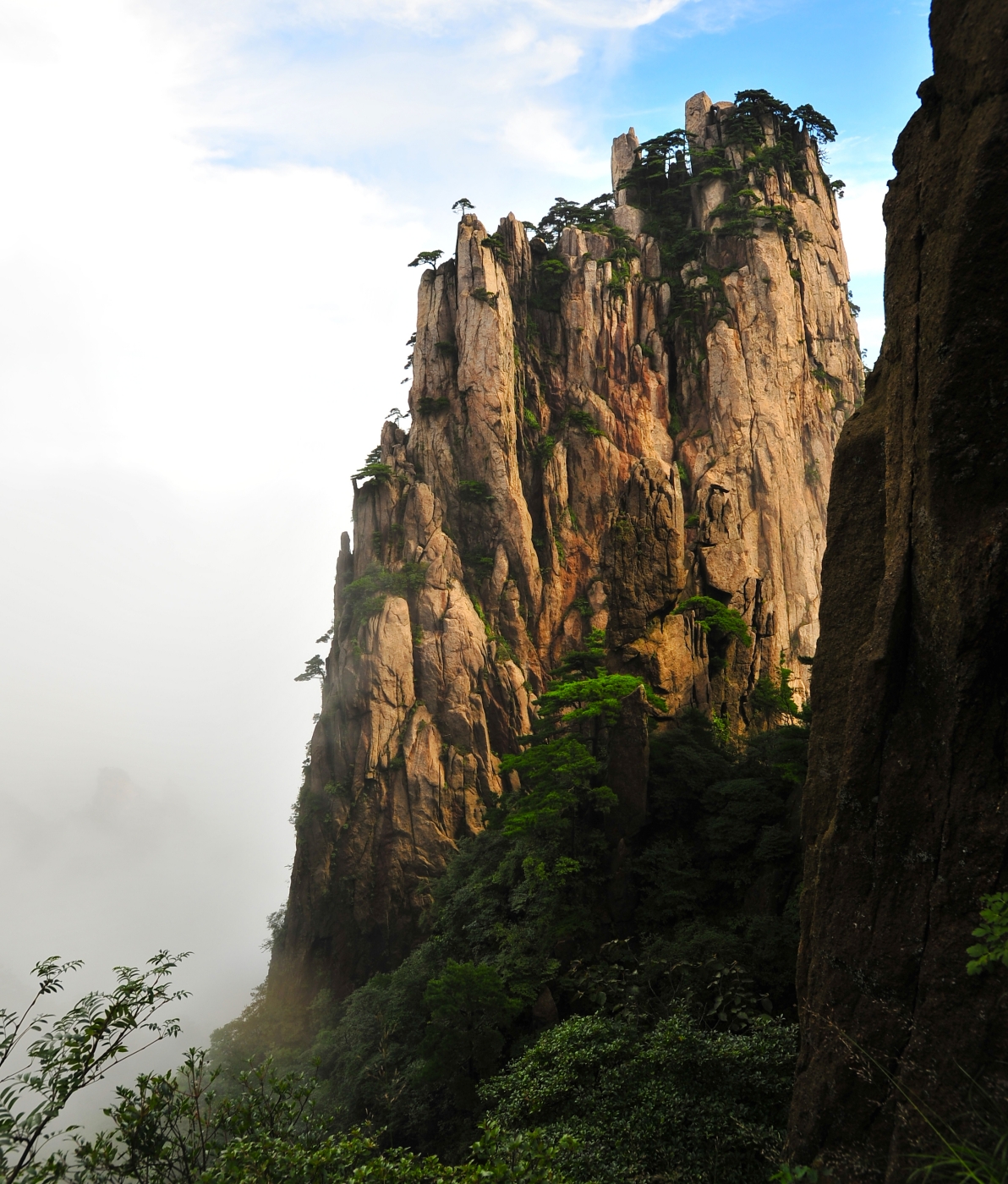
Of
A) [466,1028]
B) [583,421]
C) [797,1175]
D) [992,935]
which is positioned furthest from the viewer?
[583,421]

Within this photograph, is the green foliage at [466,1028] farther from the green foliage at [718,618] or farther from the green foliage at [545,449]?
the green foliage at [545,449]

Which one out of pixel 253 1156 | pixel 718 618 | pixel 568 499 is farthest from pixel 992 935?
pixel 568 499

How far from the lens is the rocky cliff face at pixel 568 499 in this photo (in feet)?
109

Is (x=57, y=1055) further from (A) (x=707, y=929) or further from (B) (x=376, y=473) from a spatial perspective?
(B) (x=376, y=473)

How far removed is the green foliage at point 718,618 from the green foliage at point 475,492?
16.8 m

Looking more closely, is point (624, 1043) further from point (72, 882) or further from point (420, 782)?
point (72, 882)

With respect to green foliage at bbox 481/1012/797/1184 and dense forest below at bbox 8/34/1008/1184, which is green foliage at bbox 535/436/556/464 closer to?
dense forest below at bbox 8/34/1008/1184

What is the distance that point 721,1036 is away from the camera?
1191cm

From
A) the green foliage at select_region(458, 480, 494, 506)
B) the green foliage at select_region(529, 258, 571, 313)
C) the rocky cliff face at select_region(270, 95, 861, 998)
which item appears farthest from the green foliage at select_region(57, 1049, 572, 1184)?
the green foliage at select_region(529, 258, 571, 313)

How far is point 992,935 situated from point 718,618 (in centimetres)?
2436

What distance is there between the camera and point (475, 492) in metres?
44.0

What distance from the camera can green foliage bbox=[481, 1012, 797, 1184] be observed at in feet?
33.6

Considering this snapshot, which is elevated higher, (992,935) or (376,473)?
(376,473)

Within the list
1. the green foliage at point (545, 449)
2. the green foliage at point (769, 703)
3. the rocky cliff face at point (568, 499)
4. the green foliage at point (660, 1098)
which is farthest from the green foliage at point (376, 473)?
the green foliage at point (660, 1098)
